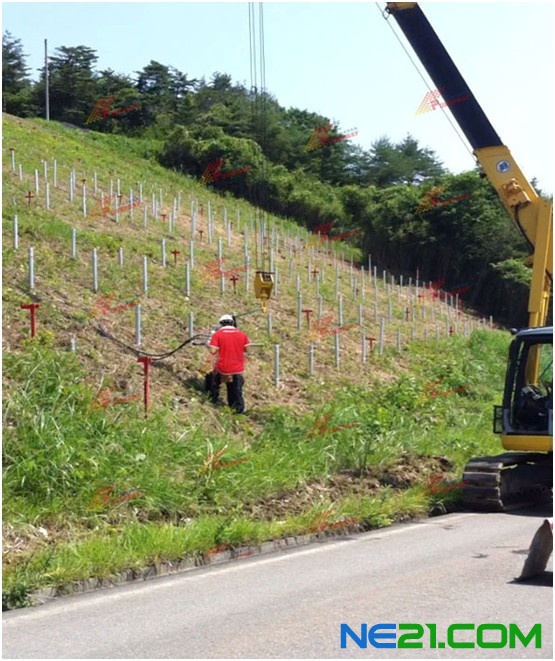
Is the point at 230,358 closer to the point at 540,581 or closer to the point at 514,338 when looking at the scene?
the point at 514,338

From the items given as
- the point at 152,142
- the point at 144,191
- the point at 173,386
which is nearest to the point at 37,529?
the point at 173,386

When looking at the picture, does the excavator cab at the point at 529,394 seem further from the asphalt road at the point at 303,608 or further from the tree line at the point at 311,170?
the tree line at the point at 311,170

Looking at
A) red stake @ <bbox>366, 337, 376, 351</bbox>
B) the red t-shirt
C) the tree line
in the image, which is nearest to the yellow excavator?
the red t-shirt

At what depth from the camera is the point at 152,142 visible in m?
59.8

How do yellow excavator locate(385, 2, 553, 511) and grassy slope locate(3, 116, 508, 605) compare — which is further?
yellow excavator locate(385, 2, 553, 511)

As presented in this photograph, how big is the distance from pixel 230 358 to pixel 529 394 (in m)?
4.93

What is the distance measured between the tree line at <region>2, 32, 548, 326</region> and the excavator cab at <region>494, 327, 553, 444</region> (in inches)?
901

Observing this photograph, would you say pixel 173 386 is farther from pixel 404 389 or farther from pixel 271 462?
pixel 404 389

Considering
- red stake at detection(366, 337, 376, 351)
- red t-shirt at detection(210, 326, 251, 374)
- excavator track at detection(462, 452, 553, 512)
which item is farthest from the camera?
red stake at detection(366, 337, 376, 351)

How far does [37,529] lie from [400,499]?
5674mm

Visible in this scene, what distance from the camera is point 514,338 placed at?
1664 cm

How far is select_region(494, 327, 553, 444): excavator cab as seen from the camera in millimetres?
16297

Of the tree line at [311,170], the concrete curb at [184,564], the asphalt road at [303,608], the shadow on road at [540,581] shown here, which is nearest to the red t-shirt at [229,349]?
the concrete curb at [184,564]

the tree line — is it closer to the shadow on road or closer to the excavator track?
the excavator track
